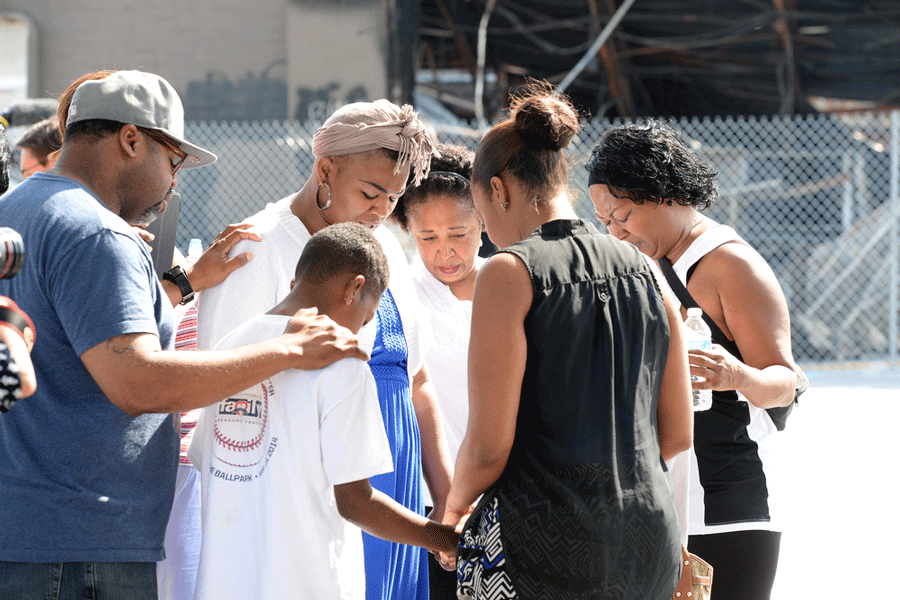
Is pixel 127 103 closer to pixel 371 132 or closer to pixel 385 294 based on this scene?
pixel 371 132

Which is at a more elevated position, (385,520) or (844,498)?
(385,520)

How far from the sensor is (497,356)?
1722 millimetres

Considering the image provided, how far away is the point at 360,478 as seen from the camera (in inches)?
71.0

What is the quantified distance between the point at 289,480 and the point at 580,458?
0.64 metres

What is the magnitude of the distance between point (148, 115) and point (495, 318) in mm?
968

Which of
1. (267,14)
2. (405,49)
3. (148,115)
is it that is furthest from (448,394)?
(267,14)

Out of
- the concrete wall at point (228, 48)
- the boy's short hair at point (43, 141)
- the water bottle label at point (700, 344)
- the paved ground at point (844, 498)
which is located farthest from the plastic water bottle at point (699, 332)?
the concrete wall at point (228, 48)

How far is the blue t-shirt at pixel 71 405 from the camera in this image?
66.7 inches

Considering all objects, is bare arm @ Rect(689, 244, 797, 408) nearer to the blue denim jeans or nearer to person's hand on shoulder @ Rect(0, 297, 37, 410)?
the blue denim jeans

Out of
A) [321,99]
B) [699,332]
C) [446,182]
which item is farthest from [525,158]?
[321,99]

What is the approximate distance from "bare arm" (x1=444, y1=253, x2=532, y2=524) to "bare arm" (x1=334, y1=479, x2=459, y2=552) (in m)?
0.26

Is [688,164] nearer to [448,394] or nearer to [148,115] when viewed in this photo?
[448,394]

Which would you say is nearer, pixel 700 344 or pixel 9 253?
pixel 9 253

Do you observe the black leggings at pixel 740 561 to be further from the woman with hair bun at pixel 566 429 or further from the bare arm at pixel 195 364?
the bare arm at pixel 195 364
